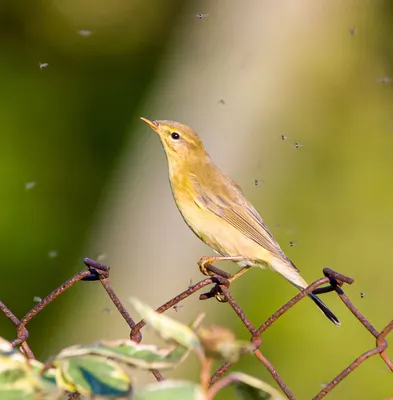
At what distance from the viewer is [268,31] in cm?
620

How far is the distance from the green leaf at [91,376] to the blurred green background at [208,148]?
13.3 feet

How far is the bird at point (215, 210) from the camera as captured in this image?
3.32 m

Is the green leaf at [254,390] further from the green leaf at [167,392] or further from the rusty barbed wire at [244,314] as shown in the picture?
the rusty barbed wire at [244,314]

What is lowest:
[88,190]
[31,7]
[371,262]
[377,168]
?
[371,262]

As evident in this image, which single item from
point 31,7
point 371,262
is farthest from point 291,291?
point 31,7

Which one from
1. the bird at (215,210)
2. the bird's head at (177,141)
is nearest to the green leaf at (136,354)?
the bird at (215,210)

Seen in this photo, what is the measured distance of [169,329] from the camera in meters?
1.03

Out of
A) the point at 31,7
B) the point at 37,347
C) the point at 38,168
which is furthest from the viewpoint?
the point at 31,7

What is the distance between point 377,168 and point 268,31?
1.62m

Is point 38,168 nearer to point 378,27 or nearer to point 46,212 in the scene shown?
point 46,212

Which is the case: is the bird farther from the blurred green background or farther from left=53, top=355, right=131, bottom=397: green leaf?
left=53, top=355, right=131, bottom=397: green leaf

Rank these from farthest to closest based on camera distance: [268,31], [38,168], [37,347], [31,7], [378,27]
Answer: [31,7], [378,27], [38,168], [268,31], [37,347]

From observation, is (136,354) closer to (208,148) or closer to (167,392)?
(167,392)

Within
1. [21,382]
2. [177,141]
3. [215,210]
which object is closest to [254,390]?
[21,382]
